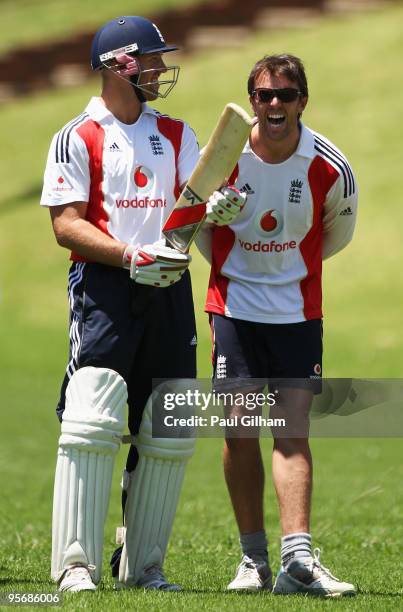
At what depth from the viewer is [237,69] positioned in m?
33.7

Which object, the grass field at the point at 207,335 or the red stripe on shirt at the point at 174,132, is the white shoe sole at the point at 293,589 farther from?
the red stripe on shirt at the point at 174,132

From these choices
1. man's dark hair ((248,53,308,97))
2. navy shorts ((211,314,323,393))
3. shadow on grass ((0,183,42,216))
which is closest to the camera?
man's dark hair ((248,53,308,97))

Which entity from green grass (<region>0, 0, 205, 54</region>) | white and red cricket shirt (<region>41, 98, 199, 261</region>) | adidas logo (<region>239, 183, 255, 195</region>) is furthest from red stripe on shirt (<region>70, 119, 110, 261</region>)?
green grass (<region>0, 0, 205, 54</region>)

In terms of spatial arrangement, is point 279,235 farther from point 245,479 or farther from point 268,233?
point 245,479

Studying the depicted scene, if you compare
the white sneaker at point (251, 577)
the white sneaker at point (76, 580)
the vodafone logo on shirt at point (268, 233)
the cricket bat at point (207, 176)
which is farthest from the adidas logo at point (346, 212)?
the white sneaker at point (76, 580)

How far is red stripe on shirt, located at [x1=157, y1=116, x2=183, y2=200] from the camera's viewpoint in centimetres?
608

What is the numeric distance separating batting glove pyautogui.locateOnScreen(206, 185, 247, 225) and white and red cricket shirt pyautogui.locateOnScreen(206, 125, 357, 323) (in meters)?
0.39

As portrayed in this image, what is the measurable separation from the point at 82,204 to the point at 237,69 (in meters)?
28.3

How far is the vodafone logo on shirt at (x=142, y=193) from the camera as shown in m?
5.94

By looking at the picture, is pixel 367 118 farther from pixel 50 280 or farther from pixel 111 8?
pixel 111 8

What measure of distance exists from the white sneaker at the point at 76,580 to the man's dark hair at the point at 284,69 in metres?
2.11

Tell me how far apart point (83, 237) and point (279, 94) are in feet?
3.35

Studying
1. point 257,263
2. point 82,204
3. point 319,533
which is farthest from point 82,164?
point 319,533

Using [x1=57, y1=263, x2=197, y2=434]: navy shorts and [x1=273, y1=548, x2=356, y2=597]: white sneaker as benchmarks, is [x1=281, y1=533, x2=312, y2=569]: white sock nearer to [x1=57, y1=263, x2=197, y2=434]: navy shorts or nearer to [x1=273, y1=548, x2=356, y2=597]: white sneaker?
[x1=273, y1=548, x2=356, y2=597]: white sneaker
